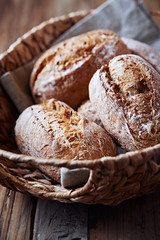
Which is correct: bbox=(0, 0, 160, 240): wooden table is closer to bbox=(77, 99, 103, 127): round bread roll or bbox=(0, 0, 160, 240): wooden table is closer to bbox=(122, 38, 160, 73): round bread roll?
bbox=(77, 99, 103, 127): round bread roll

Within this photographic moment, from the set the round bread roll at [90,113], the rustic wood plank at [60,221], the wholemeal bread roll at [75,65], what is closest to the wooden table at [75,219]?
the rustic wood plank at [60,221]

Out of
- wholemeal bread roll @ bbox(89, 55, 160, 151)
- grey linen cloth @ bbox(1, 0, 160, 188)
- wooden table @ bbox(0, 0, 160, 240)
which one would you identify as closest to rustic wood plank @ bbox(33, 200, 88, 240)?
wooden table @ bbox(0, 0, 160, 240)

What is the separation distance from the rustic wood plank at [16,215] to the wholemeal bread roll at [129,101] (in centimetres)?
46

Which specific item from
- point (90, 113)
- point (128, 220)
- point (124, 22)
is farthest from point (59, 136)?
point (124, 22)

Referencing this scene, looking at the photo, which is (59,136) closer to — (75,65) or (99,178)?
(99,178)

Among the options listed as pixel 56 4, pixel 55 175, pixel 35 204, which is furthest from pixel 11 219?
pixel 56 4

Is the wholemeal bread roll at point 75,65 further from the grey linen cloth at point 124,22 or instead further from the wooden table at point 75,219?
the wooden table at point 75,219

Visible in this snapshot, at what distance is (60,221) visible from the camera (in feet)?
3.54

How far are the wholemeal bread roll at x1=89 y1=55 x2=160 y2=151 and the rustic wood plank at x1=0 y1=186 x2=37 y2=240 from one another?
464mm

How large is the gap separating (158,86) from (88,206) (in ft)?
1.82

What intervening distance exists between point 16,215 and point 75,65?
76 centimetres

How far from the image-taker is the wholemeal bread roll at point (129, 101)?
1.09 m

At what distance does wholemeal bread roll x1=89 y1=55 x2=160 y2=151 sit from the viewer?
3.57 feet

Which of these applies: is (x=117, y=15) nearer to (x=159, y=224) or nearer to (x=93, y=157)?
(x=93, y=157)
